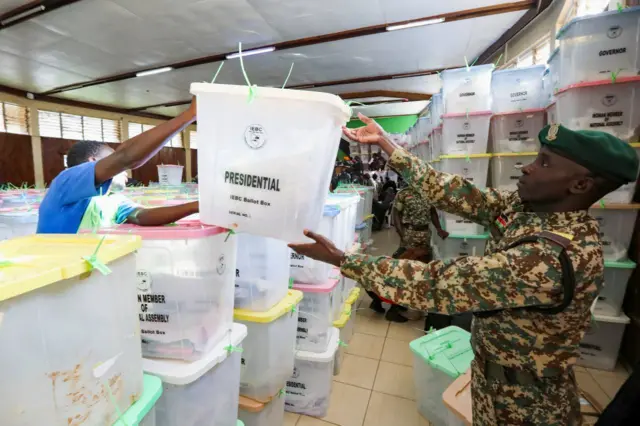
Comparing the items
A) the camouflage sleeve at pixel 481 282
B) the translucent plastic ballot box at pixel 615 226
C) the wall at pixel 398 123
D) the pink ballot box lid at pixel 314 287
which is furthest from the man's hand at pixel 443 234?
the wall at pixel 398 123

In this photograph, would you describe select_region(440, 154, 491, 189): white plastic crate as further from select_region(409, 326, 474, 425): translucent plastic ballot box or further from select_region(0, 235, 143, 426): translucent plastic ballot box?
select_region(0, 235, 143, 426): translucent plastic ballot box

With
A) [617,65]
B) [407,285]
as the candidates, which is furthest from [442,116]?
[407,285]

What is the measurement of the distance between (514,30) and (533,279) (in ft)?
→ 13.6

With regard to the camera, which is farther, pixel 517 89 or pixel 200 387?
pixel 517 89

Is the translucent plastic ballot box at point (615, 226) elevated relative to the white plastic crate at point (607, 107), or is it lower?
lower

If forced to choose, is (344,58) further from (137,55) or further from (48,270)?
(48,270)

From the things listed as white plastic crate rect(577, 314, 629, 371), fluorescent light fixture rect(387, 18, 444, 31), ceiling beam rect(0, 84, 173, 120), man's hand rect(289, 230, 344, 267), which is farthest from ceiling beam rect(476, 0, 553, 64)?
ceiling beam rect(0, 84, 173, 120)

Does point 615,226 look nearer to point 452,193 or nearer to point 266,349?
point 452,193

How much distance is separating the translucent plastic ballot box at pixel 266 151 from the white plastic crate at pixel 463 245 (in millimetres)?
2529

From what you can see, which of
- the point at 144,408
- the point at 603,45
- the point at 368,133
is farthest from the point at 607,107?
the point at 144,408

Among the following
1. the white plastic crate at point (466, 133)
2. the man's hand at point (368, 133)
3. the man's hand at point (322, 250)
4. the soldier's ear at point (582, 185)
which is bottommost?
the man's hand at point (322, 250)

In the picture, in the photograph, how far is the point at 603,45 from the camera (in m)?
1.90

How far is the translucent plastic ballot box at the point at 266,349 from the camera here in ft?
4.52

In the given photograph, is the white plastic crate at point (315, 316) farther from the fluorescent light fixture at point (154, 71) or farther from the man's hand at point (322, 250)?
the fluorescent light fixture at point (154, 71)
